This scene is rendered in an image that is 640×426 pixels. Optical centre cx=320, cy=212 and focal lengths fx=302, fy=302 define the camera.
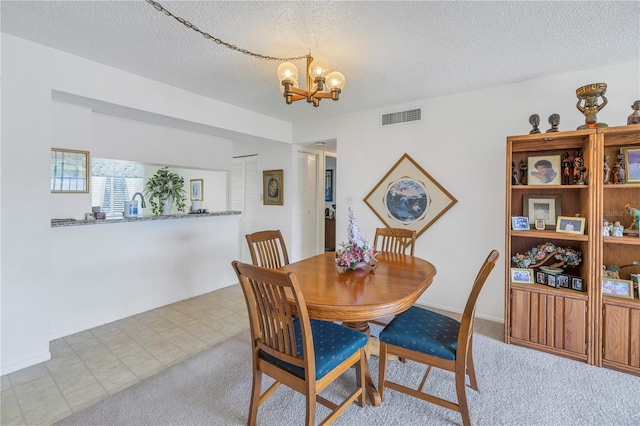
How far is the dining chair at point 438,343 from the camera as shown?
1.63m

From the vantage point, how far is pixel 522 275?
8.71 feet

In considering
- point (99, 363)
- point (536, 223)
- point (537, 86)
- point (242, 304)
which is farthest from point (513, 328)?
point (99, 363)

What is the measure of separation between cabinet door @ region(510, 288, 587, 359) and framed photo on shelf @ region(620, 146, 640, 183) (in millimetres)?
1022

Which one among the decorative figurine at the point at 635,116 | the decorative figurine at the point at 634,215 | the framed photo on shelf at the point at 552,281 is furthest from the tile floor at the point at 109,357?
the decorative figurine at the point at 635,116

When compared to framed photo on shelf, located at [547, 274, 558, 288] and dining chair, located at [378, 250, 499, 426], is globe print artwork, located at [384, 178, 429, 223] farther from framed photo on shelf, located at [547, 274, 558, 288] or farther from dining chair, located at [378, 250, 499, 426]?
dining chair, located at [378, 250, 499, 426]

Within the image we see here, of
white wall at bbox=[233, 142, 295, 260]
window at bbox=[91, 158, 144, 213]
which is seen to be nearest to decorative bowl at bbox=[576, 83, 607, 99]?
white wall at bbox=[233, 142, 295, 260]

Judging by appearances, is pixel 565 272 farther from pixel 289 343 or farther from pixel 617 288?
pixel 289 343

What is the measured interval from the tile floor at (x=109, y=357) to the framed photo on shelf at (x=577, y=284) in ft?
9.58

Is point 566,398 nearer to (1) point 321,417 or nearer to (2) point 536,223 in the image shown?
(2) point 536,223

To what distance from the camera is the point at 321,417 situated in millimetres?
1808

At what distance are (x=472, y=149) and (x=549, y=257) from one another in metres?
1.29

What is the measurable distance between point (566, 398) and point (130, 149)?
4.38 meters

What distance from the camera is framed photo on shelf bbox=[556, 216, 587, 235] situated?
243 cm

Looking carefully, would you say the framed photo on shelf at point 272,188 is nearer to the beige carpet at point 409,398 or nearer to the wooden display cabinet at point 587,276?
the beige carpet at point 409,398
